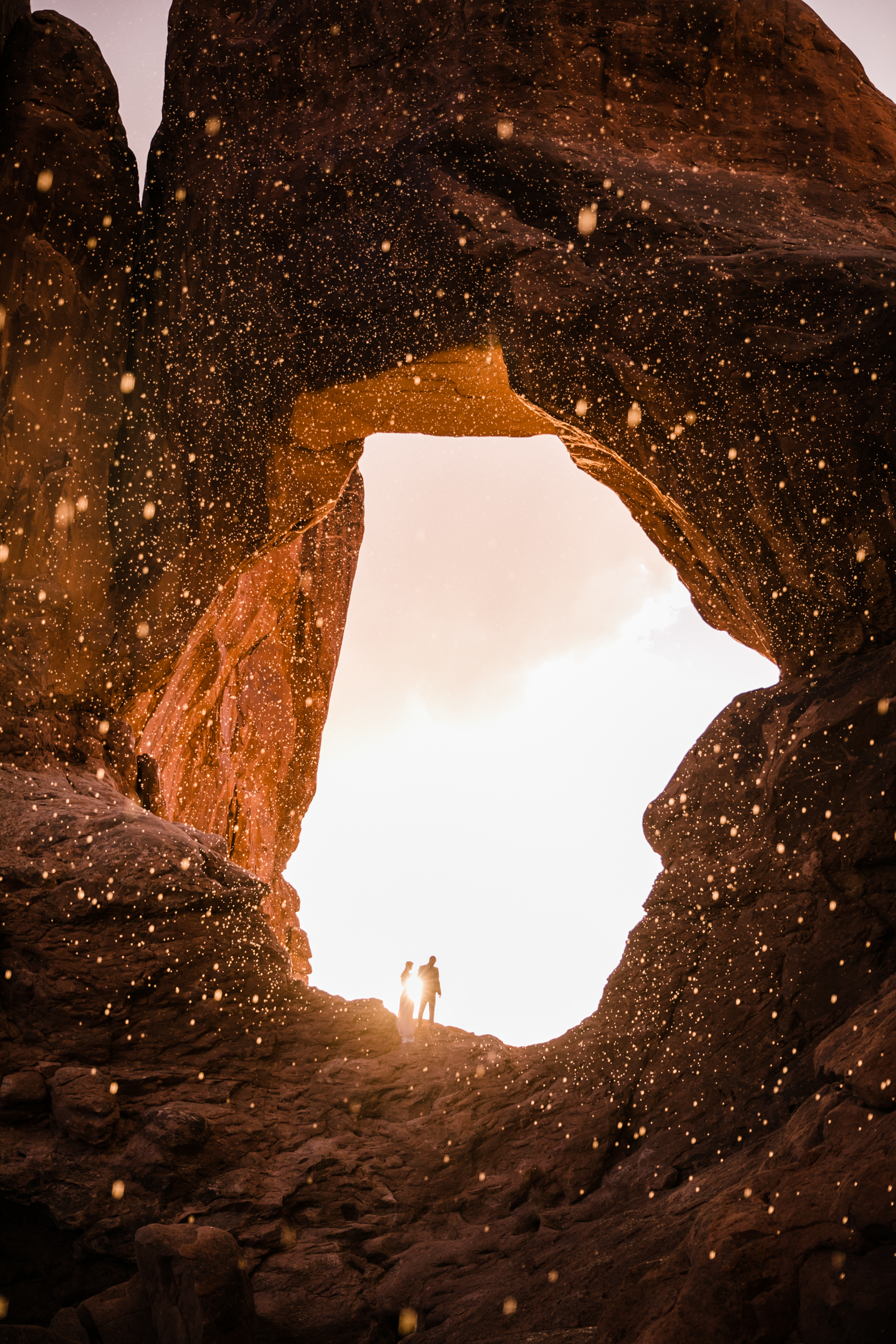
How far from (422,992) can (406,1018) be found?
0.73 meters

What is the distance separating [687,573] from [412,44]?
8027 millimetres

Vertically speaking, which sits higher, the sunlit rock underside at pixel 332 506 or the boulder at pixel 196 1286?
the sunlit rock underside at pixel 332 506

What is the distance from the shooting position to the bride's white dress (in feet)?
34.9

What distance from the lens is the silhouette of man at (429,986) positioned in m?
11.5

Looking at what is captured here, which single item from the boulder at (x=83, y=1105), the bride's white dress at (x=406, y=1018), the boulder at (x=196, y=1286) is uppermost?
the bride's white dress at (x=406, y=1018)

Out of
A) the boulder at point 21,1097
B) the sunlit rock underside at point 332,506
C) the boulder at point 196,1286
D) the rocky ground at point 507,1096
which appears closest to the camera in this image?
the rocky ground at point 507,1096

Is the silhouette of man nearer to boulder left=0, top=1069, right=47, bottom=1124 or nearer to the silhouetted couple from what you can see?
the silhouetted couple

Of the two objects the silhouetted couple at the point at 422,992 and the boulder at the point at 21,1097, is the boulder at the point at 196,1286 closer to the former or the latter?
the boulder at the point at 21,1097

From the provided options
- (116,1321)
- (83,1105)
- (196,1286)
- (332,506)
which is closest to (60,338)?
(332,506)

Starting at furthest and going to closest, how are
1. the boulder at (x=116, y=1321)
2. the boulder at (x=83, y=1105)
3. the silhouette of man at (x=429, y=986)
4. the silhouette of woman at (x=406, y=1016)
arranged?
the silhouette of man at (x=429, y=986), the silhouette of woman at (x=406, y=1016), the boulder at (x=83, y=1105), the boulder at (x=116, y=1321)

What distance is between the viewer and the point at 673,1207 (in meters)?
5.80

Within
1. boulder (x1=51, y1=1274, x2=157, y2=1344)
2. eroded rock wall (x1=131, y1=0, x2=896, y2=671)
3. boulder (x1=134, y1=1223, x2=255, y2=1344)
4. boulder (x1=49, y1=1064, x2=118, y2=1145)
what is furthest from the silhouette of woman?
eroded rock wall (x1=131, y1=0, x2=896, y2=671)

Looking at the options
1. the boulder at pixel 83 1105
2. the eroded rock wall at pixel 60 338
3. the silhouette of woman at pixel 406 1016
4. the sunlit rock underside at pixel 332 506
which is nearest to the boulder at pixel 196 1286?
the sunlit rock underside at pixel 332 506

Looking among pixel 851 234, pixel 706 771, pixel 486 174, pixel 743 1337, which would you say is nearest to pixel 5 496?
pixel 486 174
